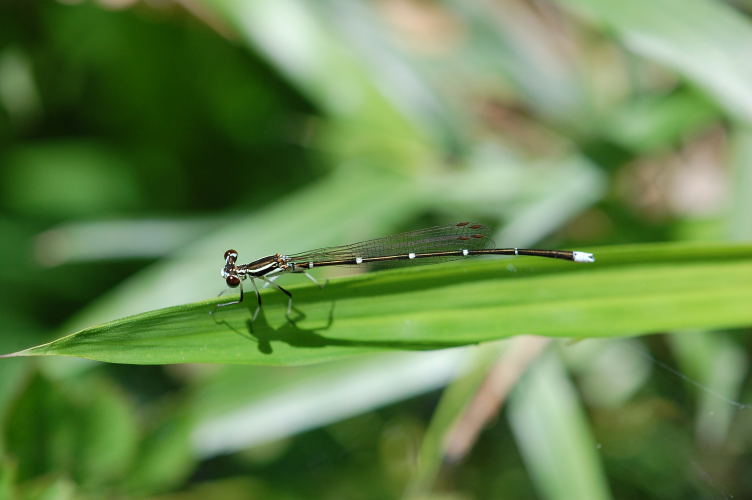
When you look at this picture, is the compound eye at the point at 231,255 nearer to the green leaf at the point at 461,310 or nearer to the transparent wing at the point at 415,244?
the transparent wing at the point at 415,244

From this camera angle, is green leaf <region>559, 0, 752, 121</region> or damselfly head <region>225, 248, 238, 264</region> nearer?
damselfly head <region>225, 248, 238, 264</region>

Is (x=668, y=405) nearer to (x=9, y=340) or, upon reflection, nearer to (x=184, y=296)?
(x=184, y=296)

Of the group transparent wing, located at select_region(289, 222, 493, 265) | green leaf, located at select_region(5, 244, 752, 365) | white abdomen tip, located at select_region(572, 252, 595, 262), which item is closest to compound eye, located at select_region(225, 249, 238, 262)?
transparent wing, located at select_region(289, 222, 493, 265)

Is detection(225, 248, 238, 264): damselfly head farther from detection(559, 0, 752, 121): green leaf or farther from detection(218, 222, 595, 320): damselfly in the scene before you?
detection(559, 0, 752, 121): green leaf

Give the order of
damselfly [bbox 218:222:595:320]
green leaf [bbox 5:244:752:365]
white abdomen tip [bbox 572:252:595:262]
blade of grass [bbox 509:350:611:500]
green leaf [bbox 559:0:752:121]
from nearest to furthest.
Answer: green leaf [bbox 5:244:752:365] → white abdomen tip [bbox 572:252:595:262] → damselfly [bbox 218:222:595:320] → green leaf [bbox 559:0:752:121] → blade of grass [bbox 509:350:611:500]

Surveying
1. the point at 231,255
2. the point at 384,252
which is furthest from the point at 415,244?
the point at 231,255

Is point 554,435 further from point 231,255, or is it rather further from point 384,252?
point 231,255

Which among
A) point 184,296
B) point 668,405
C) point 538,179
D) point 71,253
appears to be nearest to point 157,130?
point 71,253
